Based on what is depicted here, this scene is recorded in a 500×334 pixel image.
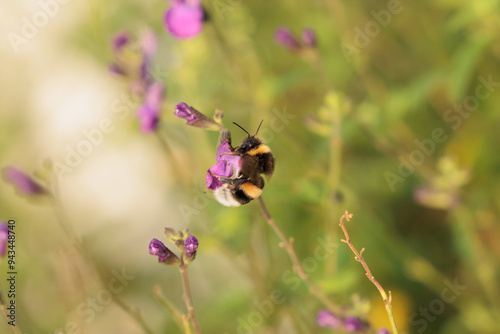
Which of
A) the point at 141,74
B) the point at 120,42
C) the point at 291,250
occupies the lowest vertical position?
the point at 291,250

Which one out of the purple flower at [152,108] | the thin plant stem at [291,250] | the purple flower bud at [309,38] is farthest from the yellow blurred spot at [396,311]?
the purple flower at [152,108]

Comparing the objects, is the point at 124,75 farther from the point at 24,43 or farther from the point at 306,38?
the point at 24,43

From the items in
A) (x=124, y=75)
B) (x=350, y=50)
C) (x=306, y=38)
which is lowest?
(x=350, y=50)

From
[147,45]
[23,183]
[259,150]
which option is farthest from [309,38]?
[23,183]

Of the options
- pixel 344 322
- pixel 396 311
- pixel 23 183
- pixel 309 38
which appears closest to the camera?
pixel 344 322

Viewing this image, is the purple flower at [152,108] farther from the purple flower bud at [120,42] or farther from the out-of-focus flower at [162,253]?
the out-of-focus flower at [162,253]

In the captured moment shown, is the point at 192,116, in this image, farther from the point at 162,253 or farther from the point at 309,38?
the point at 309,38

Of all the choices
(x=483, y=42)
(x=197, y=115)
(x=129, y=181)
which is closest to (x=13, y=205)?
(x=129, y=181)

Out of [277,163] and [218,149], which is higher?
[218,149]
